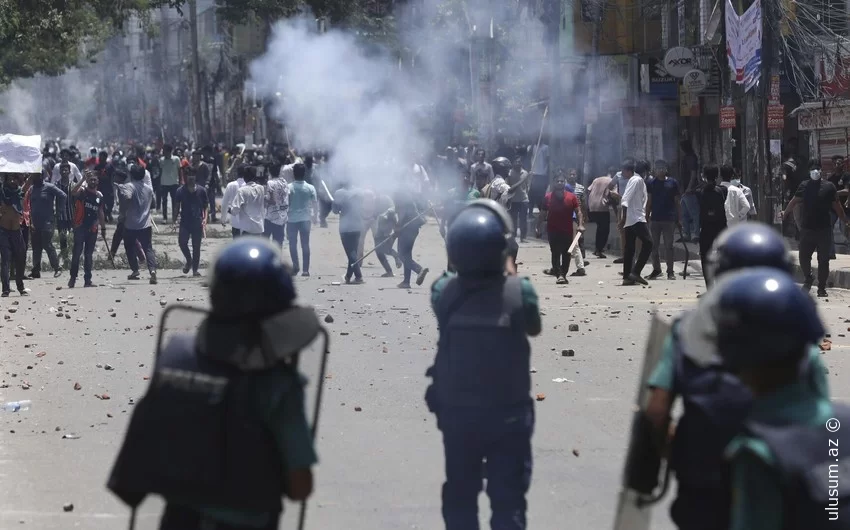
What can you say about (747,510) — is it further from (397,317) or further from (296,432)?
(397,317)

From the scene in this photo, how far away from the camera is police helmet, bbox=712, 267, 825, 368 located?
8.94 ft

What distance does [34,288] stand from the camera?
18.3m

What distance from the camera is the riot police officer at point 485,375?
15.6 ft

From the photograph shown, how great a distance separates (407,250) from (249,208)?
2.40m

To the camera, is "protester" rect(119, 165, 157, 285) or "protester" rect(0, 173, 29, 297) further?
"protester" rect(119, 165, 157, 285)

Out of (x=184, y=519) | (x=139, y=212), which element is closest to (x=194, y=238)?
(x=139, y=212)

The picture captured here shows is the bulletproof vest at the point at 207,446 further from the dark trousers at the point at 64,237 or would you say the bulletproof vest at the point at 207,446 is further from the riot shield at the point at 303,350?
the dark trousers at the point at 64,237

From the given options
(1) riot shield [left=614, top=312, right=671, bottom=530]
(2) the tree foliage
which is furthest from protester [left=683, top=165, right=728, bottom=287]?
(2) the tree foliage

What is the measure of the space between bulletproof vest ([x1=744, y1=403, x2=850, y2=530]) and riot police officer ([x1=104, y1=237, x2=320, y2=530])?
1208 millimetres

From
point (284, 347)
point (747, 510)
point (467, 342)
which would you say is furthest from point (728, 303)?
point (467, 342)

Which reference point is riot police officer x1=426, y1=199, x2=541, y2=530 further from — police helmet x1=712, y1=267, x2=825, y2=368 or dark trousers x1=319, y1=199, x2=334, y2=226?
dark trousers x1=319, y1=199, x2=334, y2=226

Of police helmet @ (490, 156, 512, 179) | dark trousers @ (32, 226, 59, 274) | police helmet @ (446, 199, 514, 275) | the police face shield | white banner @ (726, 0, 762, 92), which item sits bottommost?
dark trousers @ (32, 226, 59, 274)

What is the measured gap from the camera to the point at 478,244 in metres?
4.84

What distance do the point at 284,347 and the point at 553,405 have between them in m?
5.97
